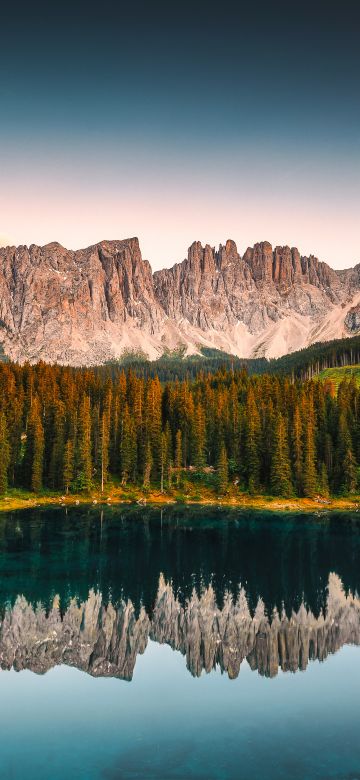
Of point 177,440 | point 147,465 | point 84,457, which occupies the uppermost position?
point 177,440

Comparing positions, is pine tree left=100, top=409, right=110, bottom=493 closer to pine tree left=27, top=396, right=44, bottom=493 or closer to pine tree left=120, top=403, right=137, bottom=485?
pine tree left=120, top=403, right=137, bottom=485

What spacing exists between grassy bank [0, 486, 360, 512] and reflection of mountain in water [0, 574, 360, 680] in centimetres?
4990

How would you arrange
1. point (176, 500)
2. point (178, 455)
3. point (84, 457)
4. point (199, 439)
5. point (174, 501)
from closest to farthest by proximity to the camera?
point (174, 501) → point (176, 500) → point (84, 457) → point (178, 455) → point (199, 439)

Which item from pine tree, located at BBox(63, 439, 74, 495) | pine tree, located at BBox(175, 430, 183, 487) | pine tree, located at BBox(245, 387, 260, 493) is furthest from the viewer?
pine tree, located at BBox(175, 430, 183, 487)

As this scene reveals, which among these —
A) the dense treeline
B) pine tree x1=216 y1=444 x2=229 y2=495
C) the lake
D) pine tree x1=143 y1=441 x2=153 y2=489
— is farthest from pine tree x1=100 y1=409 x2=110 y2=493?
the lake

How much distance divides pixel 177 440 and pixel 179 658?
77236mm

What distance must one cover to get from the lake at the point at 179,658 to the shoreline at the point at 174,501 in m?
25.6

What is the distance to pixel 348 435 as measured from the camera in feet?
366

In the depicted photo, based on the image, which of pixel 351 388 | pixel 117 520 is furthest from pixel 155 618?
pixel 351 388

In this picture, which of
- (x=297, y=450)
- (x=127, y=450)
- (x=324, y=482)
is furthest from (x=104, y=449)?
(x=324, y=482)

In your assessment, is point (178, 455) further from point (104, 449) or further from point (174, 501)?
point (104, 449)

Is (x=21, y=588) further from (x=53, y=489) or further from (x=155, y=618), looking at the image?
(x=53, y=489)

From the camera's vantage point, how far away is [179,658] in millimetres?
38812

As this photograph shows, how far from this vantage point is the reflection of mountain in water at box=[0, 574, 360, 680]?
124 ft
